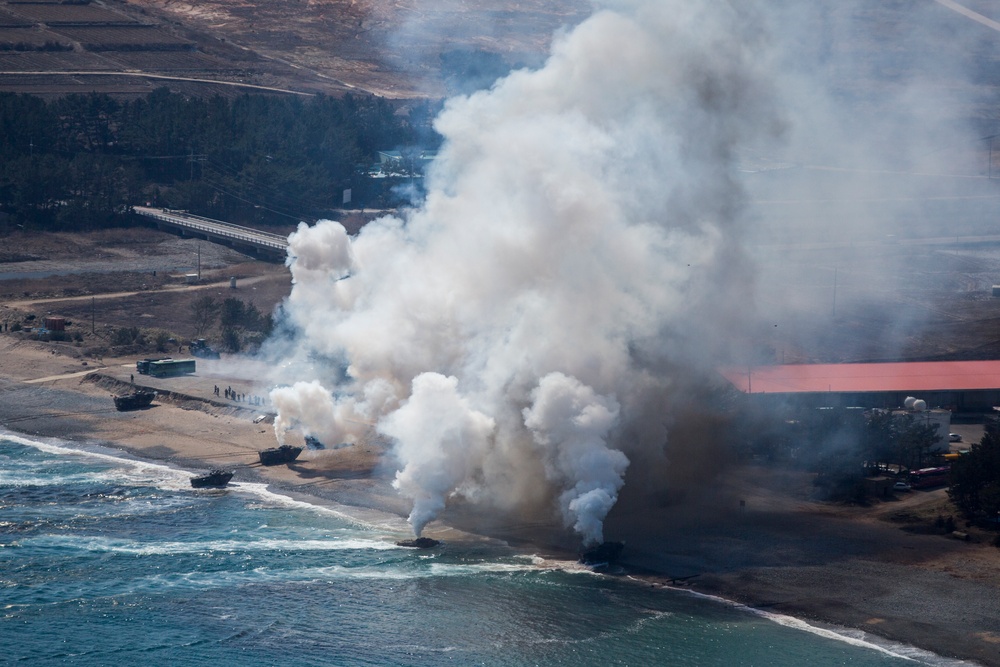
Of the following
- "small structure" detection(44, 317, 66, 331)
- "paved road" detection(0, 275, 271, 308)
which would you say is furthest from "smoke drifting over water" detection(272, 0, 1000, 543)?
"paved road" detection(0, 275, 271, 308)

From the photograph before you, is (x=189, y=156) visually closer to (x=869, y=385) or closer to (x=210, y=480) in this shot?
(x=210, y=480)

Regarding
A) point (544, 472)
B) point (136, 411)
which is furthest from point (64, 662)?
point (136, 411)

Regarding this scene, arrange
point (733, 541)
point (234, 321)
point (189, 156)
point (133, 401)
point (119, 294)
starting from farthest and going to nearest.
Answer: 1. point (189, 156)
2. point (119, 294)
3. point (234, 321)
4. point (133, 401)
5. point (733, 541)

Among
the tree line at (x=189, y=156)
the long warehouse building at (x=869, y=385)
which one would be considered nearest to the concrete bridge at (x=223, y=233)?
the tree line at (x=189, y=156)

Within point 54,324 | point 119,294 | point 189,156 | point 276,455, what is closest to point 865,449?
point 276,455

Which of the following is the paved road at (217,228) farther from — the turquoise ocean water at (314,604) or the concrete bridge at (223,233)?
the turquoise ocean water at (314,604)

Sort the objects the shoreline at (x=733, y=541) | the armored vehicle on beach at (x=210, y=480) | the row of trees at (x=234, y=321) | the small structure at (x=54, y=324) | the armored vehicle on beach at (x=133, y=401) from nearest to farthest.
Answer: the shoreline at (x=733, y=541)
the armored vehicle on beach at (x=210, y=480)
the armored vehicle on beach at (x=133, y=401)
the row of trees at (x=234, y=321)
the small structure at (x=54, y=324)

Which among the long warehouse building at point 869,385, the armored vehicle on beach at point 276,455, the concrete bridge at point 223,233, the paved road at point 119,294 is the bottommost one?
the armored vehicle on beach at point 276,455
